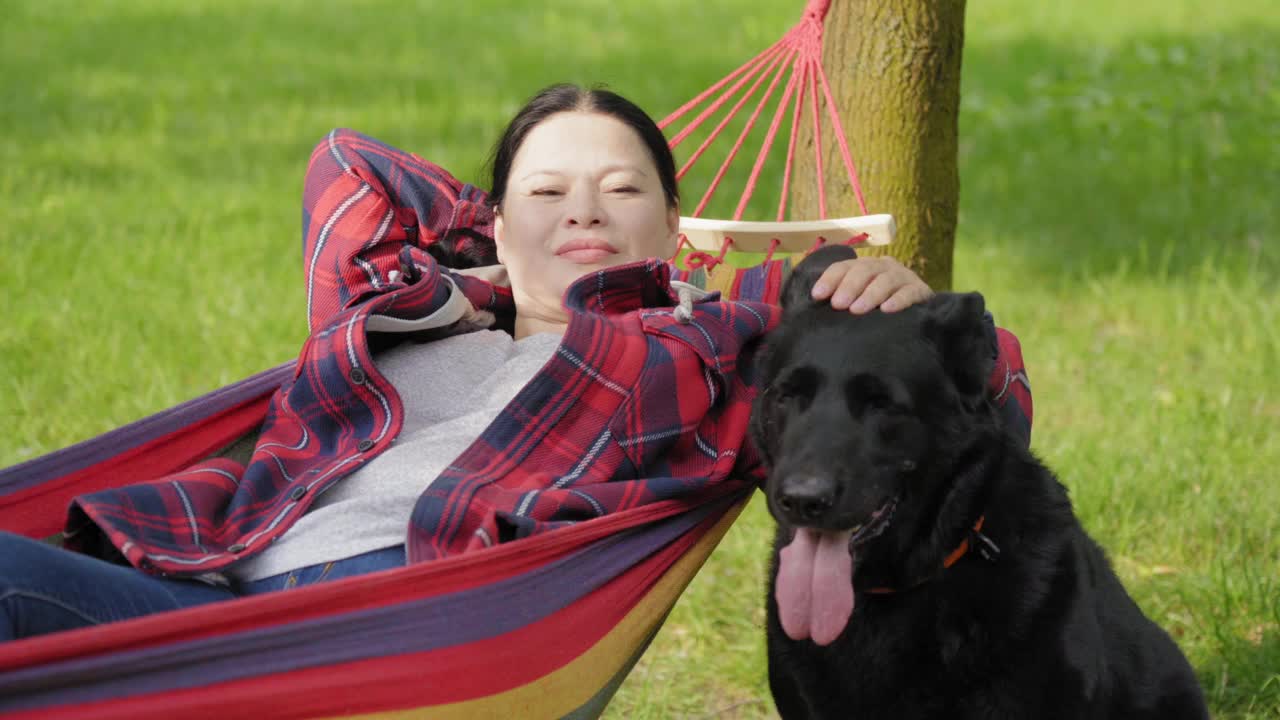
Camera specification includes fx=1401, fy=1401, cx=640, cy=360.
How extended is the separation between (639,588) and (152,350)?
3.29 m

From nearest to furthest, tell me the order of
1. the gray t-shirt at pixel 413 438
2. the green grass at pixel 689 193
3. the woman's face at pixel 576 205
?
the gray t-shirt at pixel 413 438 → the woman's face at pixel 576 205 → the green grass at pixel 689 193

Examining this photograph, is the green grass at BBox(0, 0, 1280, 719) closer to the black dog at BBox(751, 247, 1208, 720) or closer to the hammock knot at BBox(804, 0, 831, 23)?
the black dog at BBox(751, 247, 1208, 720)

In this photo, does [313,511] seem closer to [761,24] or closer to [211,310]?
[211,310]

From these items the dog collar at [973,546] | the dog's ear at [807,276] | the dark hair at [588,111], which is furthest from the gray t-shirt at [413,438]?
the dog collar at [973,546]

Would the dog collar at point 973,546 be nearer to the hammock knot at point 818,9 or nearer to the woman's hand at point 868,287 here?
the woman's hand at point 868,287

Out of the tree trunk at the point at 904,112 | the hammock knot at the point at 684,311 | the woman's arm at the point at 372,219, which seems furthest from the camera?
the tree trunk at the point at 904,112

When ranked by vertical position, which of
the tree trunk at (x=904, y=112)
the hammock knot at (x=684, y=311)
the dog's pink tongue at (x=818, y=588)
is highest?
the tree trunk at (x=904, y=112)

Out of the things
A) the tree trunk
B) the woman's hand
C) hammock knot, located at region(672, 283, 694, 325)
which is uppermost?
the tree trunk

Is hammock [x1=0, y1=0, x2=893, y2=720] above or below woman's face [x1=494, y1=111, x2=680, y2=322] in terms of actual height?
below

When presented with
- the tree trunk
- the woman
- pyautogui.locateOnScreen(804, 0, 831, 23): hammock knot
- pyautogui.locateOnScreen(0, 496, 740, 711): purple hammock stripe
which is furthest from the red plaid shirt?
pyautogui.locateOnScreen(804, 0, 831, 23): hammock knot

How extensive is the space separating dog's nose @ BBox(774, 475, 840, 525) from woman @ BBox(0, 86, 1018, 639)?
0.40 meters

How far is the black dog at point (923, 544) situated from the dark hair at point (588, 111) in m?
0.71

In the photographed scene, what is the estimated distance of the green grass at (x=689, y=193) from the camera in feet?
12.8

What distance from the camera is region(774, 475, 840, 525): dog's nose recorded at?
208cm
